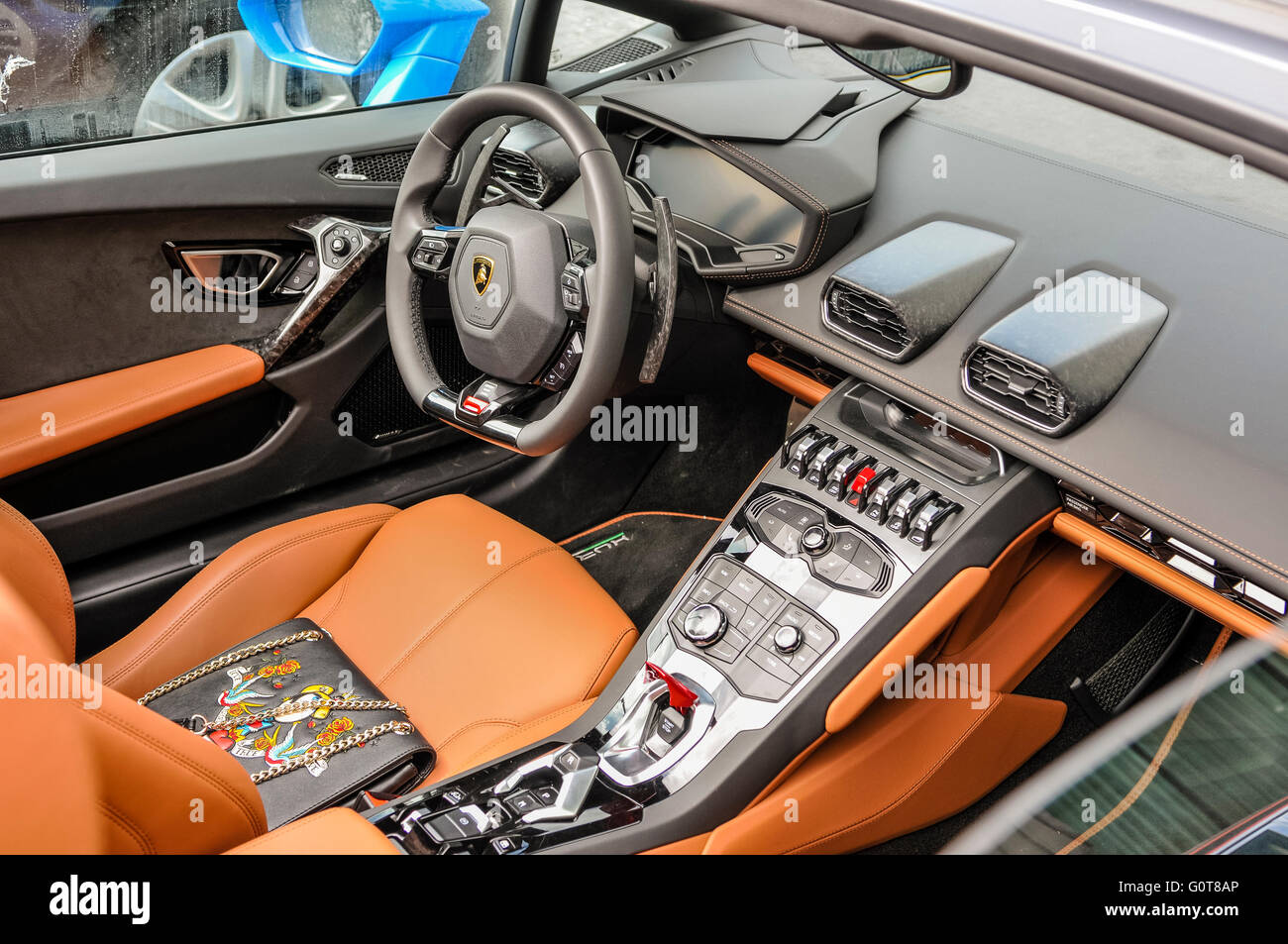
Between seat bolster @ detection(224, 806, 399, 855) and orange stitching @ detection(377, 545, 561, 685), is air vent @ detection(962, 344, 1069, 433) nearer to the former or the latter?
orange stitching @ detection(377, 545, 561, 685)

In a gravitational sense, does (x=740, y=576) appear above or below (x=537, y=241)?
below

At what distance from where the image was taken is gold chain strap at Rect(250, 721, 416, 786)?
4.59 ft

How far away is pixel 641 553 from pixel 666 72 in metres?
1.03

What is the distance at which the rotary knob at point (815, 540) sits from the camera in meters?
1.57

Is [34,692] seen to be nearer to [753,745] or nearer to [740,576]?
[753,745]

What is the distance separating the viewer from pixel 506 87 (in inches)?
60.7

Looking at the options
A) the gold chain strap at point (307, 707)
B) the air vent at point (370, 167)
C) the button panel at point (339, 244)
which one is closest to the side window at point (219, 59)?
the air vent at point (370, 167)

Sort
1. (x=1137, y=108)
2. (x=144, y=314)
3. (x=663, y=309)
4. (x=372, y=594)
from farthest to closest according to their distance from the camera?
(x=144, y=314)
(x=372, y=594)
(x=663, y=309)
(x=1137, y=108)

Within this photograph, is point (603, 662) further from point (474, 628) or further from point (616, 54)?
point (616, 54)

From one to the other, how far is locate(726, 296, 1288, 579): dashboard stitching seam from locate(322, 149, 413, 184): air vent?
0.72m

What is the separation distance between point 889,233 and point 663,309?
0.44 m

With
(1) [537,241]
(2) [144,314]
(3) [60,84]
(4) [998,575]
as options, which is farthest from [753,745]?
(3) [60,84]

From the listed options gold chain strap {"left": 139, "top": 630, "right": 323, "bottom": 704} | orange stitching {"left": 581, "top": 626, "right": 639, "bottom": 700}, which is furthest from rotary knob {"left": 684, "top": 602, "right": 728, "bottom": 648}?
gold chain strap {"left": 139, "top": 630, "right": 323, "bottom": 704}

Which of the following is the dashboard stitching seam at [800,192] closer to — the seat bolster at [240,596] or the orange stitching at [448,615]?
the orange stitching at [448,615]
